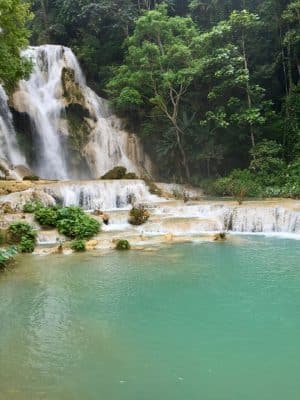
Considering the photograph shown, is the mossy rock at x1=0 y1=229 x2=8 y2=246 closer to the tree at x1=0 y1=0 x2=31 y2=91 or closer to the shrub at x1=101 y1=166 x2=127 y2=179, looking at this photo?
the tree at x1=0 y1=0 x2=31 y2=91

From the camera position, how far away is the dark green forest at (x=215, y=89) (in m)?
20.2

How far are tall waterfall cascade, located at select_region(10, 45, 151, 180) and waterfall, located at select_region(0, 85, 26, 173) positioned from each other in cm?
48

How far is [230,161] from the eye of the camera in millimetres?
23484

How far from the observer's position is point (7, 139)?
20922 millimetres

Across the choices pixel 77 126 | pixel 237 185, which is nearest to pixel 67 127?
pixel 77 126

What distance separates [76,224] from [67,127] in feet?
35.3

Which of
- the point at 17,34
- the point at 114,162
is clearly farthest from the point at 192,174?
the point at 17,34

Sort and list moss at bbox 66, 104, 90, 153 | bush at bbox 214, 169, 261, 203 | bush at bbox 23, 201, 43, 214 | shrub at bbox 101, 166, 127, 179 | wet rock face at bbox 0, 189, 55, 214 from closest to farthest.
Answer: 1. bush at bbox 23, 201, 43, 214
2. wet rock face at bbox 0, 189, 55, 214
3. bush at bbox 214, 169, 261, 203
4. shrub at bbox 101, 166, 127, 179
5. moss at bbox 66, 104, 90, 153

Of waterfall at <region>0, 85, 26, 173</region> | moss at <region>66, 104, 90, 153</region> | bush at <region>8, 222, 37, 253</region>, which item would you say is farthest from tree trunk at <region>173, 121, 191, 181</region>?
bush at <region>8, 222, 37, 253</region>

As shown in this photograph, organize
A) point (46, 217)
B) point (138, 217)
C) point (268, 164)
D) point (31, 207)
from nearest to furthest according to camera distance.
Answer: point (46, 217) → point (31, 207) → point (138, 217) → point (268, 164)

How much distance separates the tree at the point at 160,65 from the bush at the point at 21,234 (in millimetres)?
10708

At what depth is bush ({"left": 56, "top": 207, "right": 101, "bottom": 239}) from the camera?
12.7 m

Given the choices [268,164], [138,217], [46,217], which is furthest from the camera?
[268,164]

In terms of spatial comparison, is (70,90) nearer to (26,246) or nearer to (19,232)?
(19,232)
